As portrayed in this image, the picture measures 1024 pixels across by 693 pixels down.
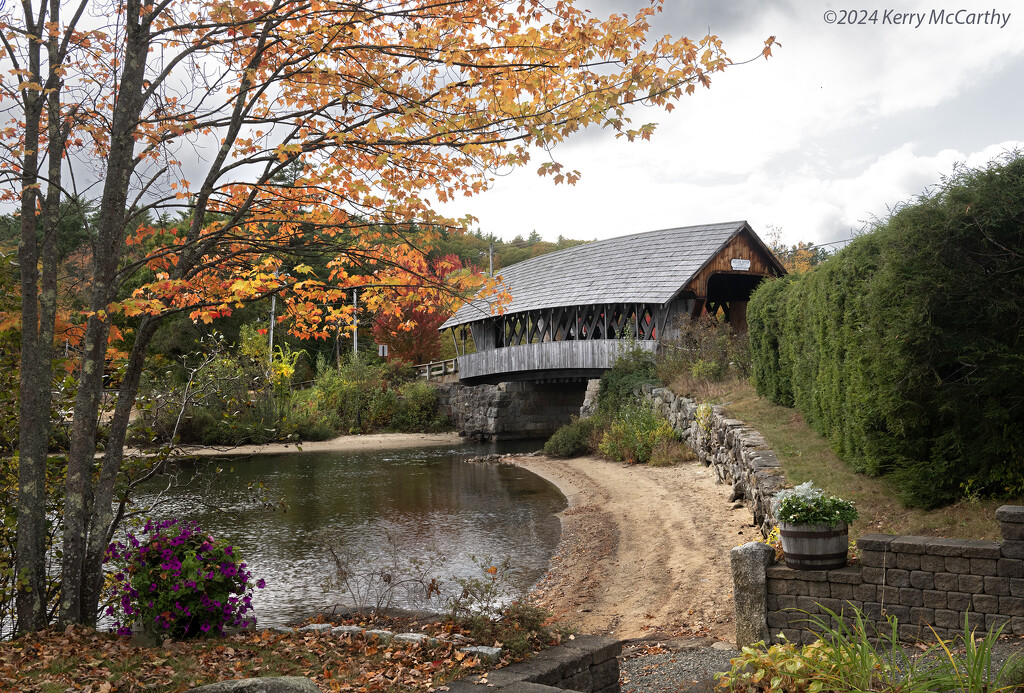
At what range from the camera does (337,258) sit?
6527 mm

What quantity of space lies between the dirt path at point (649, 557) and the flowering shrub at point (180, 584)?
3113 millimetres

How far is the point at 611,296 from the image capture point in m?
23.3

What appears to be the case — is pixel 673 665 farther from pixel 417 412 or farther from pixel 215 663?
pixel 417 412

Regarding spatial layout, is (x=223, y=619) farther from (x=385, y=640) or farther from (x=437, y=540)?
Answer: (x=437, y=540)

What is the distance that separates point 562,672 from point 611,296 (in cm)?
1962

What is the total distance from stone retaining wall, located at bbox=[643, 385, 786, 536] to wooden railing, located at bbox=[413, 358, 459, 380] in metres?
16.9

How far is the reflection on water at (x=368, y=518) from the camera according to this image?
895 cm

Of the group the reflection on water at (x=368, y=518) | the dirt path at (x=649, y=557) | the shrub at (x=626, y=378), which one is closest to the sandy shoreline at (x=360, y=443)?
the reflection on water at (x=368, y=518)

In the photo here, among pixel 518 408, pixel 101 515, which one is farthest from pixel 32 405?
pixel 518 408

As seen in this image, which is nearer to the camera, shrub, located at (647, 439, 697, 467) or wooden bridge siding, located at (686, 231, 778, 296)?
shrub, located at (647, 439, 697, 467)

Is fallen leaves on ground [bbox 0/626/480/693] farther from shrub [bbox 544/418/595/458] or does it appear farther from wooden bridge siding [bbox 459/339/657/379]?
Result: wooden bridge siding [bbox 459/339/657/379]

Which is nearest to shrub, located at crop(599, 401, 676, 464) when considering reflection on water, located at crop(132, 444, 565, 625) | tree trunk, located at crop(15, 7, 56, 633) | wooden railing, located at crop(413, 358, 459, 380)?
reflection on water, located at crop(132, 444, 565, 625)

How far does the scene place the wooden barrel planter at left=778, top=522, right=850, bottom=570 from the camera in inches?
210

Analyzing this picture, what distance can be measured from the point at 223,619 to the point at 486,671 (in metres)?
2.36
